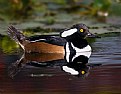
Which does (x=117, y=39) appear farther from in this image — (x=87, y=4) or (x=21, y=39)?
(x=87, y=4)

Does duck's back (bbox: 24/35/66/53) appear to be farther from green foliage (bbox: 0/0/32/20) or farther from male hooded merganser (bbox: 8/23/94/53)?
green foliage (bbox: 0/0/32/20)

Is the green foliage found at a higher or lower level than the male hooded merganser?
lower

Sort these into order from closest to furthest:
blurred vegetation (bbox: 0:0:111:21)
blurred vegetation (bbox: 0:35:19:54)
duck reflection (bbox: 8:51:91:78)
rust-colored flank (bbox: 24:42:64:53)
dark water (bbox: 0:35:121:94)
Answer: dark water (bbox: 0:35:121:94)
duck reflection (bbox: 8:51:91:78)
rust-colored flank (bbox: 24:42:64:53)
blurred vegetation (bbox: 0:35:19:54)
blurred vegetation (bbox: 0:0:111:21)

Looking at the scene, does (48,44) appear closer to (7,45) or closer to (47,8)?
(7,45)

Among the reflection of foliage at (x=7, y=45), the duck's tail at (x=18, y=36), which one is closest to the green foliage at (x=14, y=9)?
the reflection of foliage at (x=7, y=45)

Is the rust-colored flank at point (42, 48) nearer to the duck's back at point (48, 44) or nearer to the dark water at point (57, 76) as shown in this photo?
the duck's back at point (48, 44)

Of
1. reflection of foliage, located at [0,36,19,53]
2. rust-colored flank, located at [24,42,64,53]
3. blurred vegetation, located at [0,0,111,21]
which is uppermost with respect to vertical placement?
rust-colored flank, located at [24,42,64,53]

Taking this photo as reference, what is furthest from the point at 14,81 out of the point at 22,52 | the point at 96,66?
the point at 22,52

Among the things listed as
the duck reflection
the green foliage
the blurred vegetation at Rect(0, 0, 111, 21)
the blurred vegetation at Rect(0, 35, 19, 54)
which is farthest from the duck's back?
the green foliage
